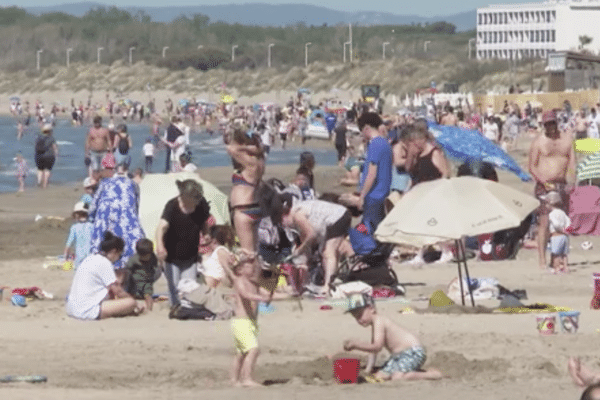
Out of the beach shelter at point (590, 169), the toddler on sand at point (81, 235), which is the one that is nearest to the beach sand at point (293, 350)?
the toddler on sand at point (81, 235)

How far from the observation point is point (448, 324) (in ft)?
38.0

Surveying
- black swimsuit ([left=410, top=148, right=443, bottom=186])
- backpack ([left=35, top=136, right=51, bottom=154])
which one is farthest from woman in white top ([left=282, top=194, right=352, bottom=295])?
backpack ([left=35, top=136, right=51, bottom=154])

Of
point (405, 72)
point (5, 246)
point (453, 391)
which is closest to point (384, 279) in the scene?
point (453, 391)

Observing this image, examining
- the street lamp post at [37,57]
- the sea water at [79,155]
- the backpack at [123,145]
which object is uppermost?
the backpack at [123,145]

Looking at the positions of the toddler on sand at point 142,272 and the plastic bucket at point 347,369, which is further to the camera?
the toddler on sand at point 142,272

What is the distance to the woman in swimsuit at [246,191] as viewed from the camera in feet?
40.7

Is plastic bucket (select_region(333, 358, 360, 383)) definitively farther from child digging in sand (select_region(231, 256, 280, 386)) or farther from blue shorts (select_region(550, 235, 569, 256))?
blue shorts (select_region(550, 235, 569, 256))

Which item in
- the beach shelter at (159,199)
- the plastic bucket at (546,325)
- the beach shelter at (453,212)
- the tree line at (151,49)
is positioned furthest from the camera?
the tree line at (151,49)

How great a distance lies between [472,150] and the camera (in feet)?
54.2

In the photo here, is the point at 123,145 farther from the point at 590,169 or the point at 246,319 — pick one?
the point at 246,319

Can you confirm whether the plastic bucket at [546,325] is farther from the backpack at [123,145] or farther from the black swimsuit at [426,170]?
the backpack at [123,145]

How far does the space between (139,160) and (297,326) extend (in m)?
33.6

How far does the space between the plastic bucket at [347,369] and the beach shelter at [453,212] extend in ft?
8.09

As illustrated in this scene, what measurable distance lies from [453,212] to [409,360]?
8.13ft
